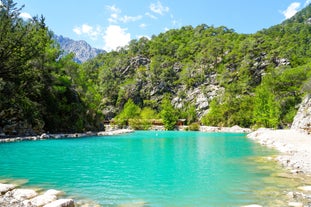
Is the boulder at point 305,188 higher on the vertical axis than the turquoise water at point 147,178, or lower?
higher

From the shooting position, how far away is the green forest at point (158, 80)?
43312 millimetres

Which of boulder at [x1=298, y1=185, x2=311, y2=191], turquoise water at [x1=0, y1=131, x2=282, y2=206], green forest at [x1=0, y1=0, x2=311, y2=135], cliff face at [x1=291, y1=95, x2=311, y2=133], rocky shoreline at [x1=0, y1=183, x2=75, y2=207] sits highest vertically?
green forest at [x1=0, y1=0, x2=311, y2=135]

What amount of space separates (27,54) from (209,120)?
69390mm

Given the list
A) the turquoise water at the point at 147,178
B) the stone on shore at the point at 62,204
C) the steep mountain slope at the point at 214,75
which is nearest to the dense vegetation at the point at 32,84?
the steep mountain slope at the point at 214,75

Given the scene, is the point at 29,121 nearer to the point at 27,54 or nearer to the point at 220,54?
the point at 27,54

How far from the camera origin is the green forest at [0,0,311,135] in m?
43.3

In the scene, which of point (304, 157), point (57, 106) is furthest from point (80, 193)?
point (57, 106)

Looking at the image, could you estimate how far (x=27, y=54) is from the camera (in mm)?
40375

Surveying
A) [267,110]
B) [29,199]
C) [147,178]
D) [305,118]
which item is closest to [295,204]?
[147,178]

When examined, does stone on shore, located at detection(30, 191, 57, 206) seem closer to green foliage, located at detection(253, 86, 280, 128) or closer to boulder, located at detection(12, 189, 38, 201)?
boulder, located at detection(12, 189, 38, 201)

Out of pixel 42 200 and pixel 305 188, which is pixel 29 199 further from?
pixel 305 188

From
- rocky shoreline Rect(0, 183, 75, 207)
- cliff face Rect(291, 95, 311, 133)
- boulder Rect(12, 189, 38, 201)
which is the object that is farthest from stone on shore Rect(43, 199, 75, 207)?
cliff face Rect(291, 95, 311, 133)

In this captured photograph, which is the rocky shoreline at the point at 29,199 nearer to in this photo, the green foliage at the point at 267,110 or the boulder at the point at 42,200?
the boulder at the point at 42,200

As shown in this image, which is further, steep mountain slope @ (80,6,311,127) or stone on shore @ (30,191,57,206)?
steep mountain slope @ (80,6,311,127)
